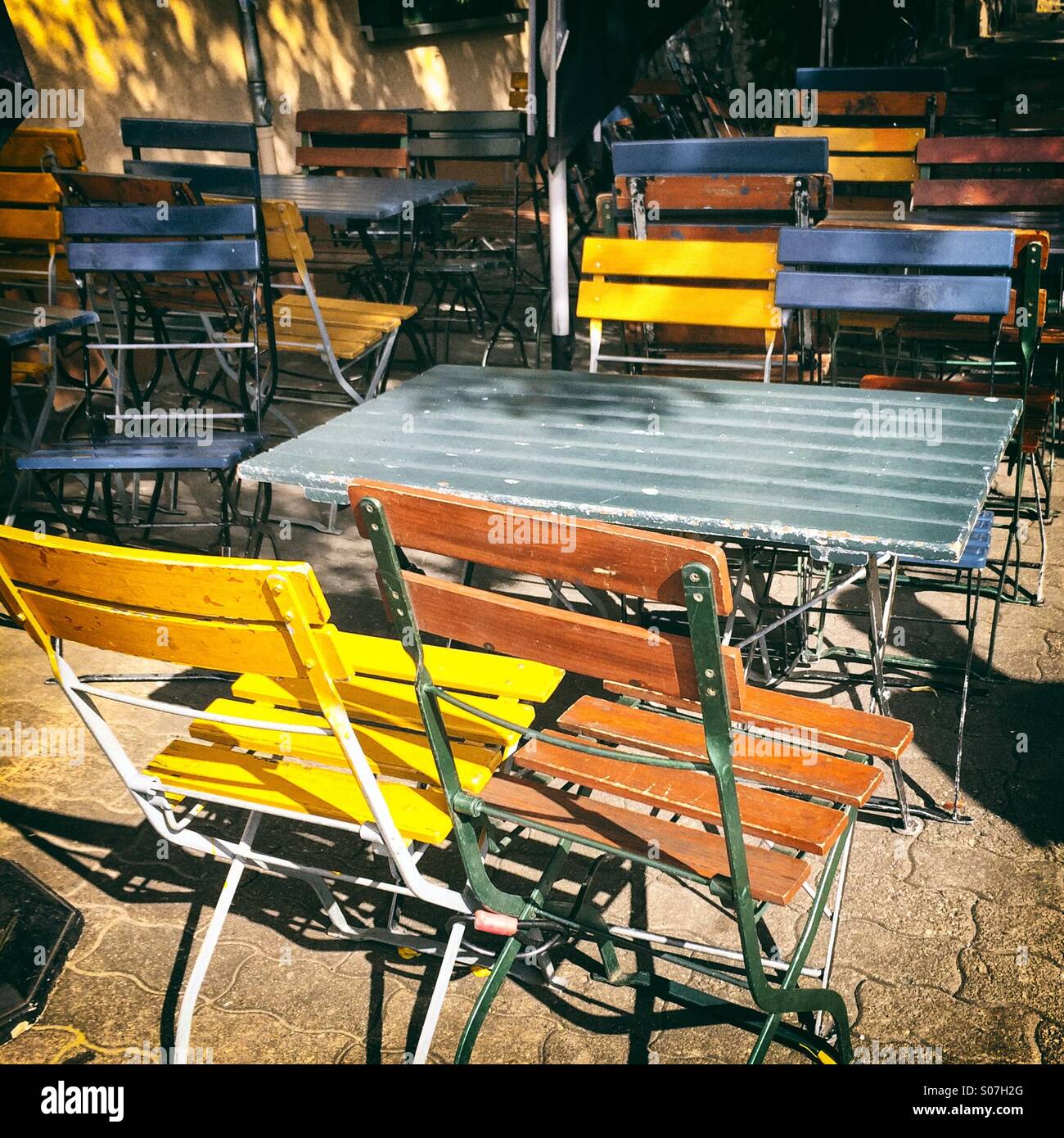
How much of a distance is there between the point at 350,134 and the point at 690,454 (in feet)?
18.4

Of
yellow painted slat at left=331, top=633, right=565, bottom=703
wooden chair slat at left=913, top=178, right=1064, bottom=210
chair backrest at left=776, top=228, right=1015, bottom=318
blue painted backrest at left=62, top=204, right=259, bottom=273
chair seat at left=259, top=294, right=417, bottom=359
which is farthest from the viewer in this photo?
wooden chair slat at left=913, top=178, right=1064, bottom=210

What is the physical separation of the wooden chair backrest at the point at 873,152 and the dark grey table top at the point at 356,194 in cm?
203

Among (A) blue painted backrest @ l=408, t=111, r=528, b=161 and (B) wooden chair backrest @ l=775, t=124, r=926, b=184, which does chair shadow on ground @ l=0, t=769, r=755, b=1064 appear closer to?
(B) wooden chair backrest @ l=775, t=124, r=926, b=184

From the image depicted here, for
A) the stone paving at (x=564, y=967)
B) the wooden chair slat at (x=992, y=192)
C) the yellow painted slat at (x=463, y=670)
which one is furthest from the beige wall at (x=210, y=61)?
the yellow painted slat at (x=463, y=670)

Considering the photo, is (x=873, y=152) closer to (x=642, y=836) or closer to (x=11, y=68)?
(x=11, y=68)

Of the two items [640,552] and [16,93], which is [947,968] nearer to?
[640,552]

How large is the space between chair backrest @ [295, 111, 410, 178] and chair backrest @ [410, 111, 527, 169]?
6.0 inches

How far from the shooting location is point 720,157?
505 centimetres

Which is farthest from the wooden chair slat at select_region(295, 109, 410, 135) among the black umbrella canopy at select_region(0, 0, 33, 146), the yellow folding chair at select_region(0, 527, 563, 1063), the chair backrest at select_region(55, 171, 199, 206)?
the yellow folding chair at select_region(0, 527, 563, 1063)

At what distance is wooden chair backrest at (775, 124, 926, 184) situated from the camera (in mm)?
6570

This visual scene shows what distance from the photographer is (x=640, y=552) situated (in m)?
1.67

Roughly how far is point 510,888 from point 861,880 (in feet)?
2.70

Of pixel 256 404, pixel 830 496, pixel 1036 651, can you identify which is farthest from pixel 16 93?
pixel 1036 651

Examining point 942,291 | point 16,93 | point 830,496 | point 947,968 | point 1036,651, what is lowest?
point 947,968
